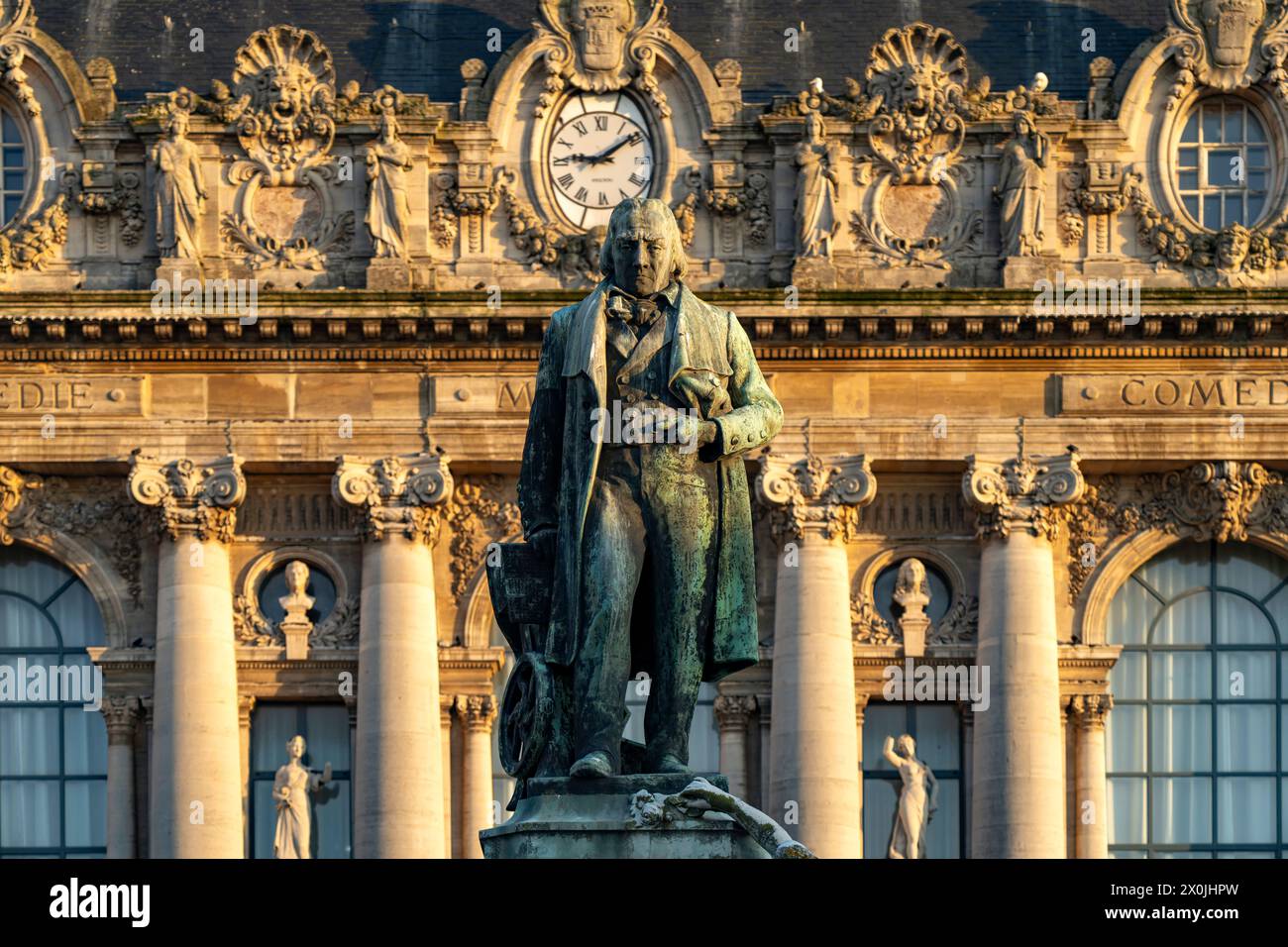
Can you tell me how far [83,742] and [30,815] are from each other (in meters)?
1.10

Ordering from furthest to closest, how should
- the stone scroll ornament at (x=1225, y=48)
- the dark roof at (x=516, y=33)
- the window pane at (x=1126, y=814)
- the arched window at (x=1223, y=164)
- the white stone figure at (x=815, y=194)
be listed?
the dark roof at (x=516, y=33), the arched window at (x=1223, y=164), the stone scroll ornament at (x=1225, y=48), the white stone figure at (x=815, y=194), the window pane at (x=1126, y=814)

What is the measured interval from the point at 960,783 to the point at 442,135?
401 inches

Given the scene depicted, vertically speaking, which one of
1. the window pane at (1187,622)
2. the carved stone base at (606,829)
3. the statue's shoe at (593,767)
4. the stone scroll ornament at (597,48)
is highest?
the stone scroll ornament at (597,48)

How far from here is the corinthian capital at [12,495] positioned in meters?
50.4

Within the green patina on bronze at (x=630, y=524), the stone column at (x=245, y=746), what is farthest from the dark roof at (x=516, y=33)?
the green patina on bronze at (x=630, y=524)

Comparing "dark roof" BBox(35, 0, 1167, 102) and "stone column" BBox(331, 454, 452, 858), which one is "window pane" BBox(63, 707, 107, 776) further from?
"dark roof" BBox(35, 0, 1167, 102)

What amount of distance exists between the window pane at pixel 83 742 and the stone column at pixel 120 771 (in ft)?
0.84

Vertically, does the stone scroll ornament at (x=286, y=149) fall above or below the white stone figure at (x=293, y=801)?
above

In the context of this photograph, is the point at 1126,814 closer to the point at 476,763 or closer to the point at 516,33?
the point at 476,763

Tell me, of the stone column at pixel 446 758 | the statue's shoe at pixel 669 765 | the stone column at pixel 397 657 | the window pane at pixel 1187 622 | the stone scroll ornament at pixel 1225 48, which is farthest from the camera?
the stone scroll ornament at pixel 1225 48

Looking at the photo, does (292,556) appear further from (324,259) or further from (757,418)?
(757,418)

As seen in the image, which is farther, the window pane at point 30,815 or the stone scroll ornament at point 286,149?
the stone scroll ornament at point 286,149

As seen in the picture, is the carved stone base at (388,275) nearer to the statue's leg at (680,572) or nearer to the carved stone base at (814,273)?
the carved stone base at (814,273)
